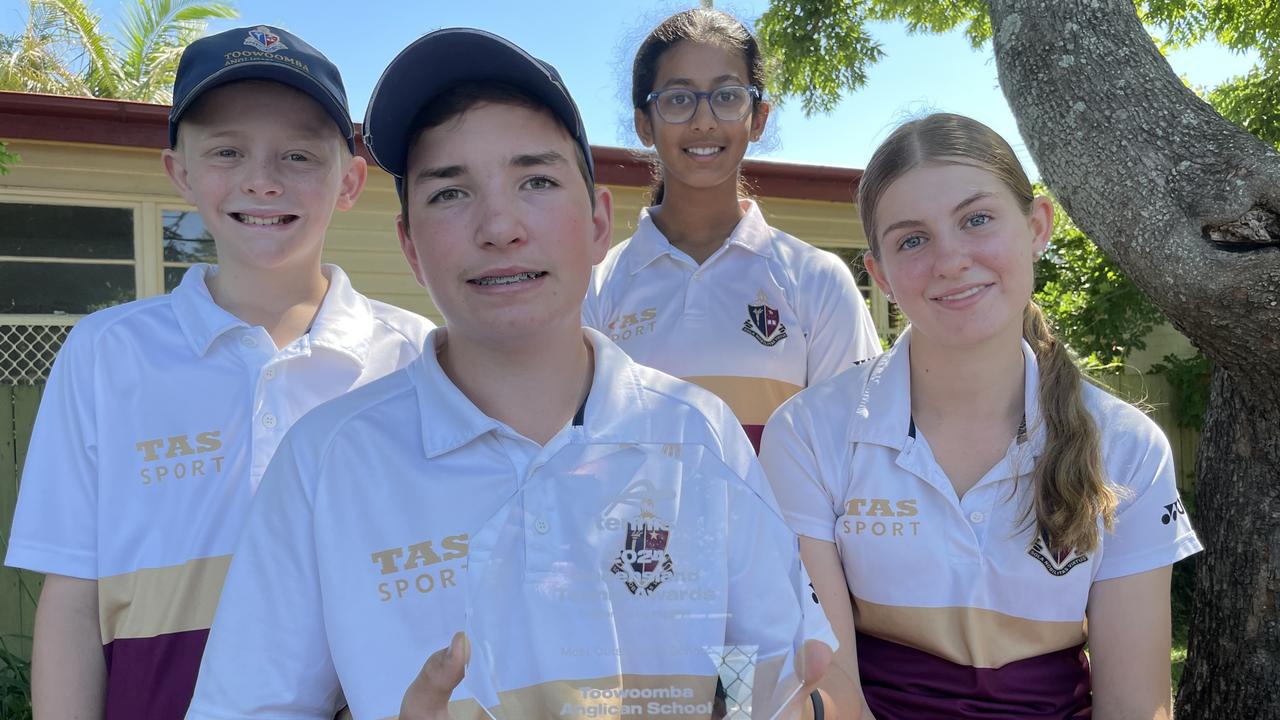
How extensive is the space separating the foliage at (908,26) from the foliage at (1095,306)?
8.64ft

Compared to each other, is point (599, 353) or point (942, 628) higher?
point (599, 353)

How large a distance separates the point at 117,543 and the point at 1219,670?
168 inches

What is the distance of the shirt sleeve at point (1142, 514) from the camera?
214cm

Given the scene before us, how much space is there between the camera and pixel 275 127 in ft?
6.81

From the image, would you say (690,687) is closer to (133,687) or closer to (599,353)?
(599,353)

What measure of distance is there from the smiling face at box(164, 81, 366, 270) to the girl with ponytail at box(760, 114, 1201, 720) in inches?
45.4

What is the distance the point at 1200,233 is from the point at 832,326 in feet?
5.83

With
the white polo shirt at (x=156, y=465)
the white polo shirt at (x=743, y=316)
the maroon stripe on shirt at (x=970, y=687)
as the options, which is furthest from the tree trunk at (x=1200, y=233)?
the white polo shirt at (x=156, y=465)

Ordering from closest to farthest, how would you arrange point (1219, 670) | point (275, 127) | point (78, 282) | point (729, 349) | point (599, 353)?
1. point (599, 353)
2. point (275, 127)
3. point (729, 349)
4. point (1219, 670)
5. point (78, 282)

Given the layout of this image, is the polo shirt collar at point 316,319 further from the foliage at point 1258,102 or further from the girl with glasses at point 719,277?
the foliage at point 1258,102

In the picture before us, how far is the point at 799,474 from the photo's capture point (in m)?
2.23

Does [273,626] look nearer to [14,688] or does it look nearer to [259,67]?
[259,67]

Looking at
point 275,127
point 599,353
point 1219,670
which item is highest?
point 275,127

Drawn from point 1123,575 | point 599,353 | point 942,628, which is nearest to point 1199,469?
point 1123,575
